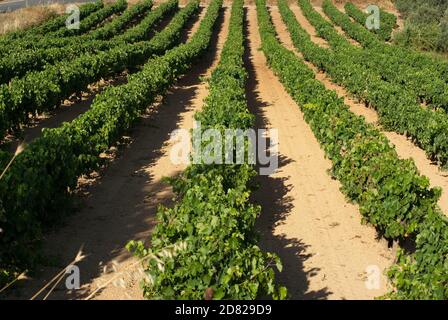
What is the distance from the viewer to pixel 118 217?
1080 cm

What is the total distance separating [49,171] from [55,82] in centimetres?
860

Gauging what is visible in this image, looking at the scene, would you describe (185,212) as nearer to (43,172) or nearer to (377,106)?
(43,172)

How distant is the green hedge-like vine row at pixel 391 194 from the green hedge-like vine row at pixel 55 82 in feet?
27.5

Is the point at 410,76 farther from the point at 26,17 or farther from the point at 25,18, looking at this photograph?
the point at 26,17

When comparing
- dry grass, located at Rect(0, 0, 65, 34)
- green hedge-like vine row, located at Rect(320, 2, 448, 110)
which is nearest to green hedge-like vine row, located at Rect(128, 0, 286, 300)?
green hedge-like vine row, located at Rect(320, 2, 448, 110)

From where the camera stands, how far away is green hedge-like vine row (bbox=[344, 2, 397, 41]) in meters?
38.3

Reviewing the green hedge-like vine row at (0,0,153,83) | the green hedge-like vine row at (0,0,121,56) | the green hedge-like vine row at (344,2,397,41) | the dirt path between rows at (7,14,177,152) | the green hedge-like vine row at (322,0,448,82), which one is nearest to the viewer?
the dirt path between rows at (7,14,177,152)

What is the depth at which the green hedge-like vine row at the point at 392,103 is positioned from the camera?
14.0 metres

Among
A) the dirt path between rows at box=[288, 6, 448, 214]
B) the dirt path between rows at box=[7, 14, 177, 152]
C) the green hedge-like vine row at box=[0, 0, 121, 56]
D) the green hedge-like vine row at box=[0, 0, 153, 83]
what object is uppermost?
the green hedge-like vine row at box=[0, 0, 121, 56]

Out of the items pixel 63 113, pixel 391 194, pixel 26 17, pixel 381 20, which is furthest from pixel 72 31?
pixel 391 194

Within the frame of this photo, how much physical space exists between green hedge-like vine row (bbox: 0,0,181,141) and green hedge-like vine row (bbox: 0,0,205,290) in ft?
Answer: 7.67

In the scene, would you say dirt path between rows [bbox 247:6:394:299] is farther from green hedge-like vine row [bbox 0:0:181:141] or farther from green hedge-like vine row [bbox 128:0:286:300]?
green hedge-like vine row [bbox 0:0:181:141]

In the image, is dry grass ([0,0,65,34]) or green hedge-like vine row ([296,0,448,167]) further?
dry grass ([0,0,65,34])

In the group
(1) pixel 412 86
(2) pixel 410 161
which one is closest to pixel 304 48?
(1) pixel 412 86
